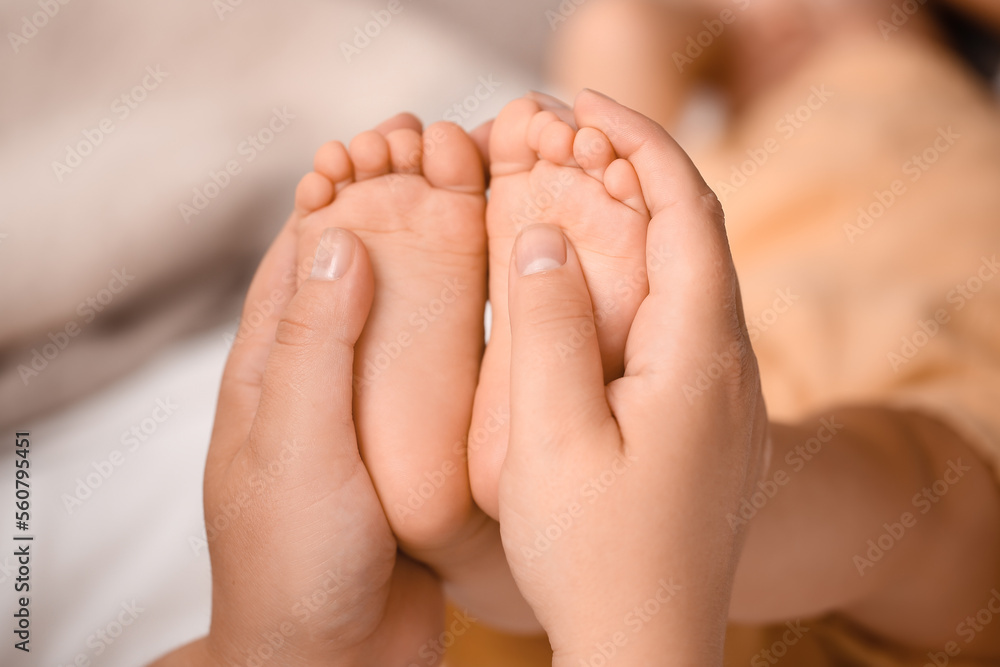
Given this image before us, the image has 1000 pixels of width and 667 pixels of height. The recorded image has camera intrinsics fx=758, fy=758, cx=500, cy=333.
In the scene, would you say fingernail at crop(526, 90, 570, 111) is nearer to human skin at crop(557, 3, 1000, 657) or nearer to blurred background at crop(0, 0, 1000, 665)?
human skin at crop(557, 3, 1000, 657)

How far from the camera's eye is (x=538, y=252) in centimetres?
52

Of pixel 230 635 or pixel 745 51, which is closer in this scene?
pixel 230 635

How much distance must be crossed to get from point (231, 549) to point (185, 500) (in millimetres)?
394

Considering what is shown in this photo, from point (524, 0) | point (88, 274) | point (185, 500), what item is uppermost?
point (524, 0)

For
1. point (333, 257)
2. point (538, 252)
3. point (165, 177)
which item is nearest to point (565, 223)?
point (538, 252)

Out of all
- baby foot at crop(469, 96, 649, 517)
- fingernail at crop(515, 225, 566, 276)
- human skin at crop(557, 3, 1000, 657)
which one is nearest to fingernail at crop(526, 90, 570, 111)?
baby foot at crop(469, 96, 649, 517)

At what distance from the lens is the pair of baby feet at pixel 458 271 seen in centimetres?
52

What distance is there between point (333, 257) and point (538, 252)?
5.7 inches

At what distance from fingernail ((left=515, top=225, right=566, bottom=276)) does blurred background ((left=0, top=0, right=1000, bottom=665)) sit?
0.54 m

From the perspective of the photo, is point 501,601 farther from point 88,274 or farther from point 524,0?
point 524,0

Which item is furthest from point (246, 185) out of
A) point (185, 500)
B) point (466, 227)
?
point (466, 227)

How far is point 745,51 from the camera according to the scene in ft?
4.32

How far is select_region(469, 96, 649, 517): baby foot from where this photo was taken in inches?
20.2

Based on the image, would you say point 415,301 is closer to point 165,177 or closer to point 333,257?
point 333,257
